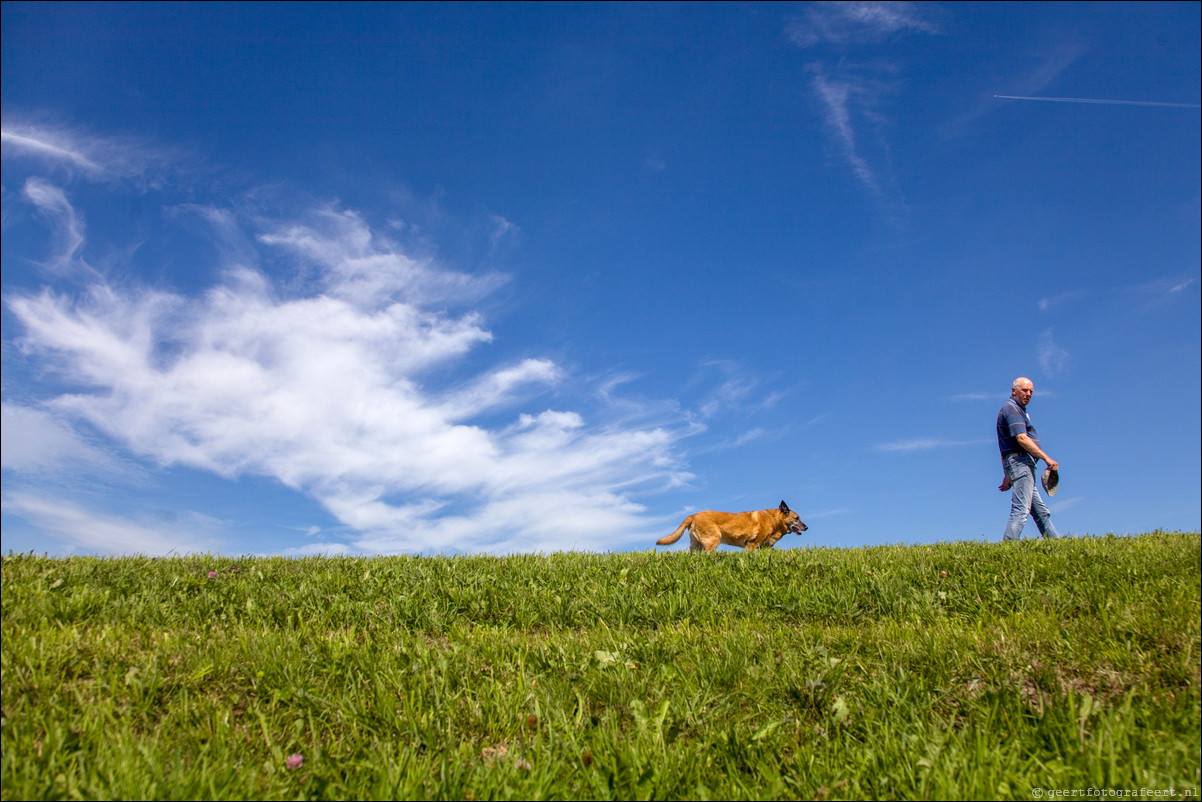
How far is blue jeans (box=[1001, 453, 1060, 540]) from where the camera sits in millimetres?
11820

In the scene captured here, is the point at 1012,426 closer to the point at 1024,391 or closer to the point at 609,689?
the point at 1024,391

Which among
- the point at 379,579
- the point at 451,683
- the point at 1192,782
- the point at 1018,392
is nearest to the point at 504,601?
the point at 379,579

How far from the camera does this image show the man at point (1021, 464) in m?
11.8

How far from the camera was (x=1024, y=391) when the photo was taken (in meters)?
12.4

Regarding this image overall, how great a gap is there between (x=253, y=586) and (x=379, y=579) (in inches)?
49.8

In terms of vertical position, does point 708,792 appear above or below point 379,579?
below

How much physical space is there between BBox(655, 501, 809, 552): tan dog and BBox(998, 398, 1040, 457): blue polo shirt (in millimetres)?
5325

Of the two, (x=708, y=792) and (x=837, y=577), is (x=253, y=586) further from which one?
(x=837, y=577)

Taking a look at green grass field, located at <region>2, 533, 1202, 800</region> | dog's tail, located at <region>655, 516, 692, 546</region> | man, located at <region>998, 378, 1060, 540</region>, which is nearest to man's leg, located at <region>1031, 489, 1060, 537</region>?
man, located at <region>998, 378, 1060, 540</region>

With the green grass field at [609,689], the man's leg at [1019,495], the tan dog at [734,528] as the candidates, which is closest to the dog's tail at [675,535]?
the tan dog at [734,528]

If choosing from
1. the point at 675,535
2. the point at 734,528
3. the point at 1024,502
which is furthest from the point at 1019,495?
the point at 675,535

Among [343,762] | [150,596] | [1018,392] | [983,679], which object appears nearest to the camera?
[343,762]

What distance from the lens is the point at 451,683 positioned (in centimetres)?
464

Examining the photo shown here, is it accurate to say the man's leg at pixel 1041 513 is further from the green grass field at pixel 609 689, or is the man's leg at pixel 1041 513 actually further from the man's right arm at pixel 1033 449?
the green grass field at pixel 609 689
